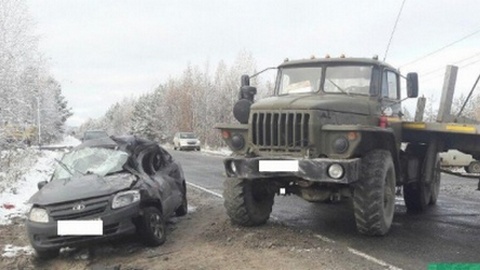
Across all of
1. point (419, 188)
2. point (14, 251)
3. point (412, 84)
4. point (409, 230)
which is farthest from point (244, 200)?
point (419, 188)

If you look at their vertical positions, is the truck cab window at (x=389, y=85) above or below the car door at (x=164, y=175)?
above

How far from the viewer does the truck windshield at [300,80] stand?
8.12 m

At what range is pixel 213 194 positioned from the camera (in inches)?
485

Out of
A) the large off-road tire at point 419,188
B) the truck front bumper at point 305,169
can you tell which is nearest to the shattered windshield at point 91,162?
the truck front bumper at point 305,169

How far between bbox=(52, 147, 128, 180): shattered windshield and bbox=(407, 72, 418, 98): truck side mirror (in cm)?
484

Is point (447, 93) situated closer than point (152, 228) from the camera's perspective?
No

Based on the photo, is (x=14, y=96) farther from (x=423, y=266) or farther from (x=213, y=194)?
(x=423, y=266)

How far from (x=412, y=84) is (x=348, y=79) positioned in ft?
4.15

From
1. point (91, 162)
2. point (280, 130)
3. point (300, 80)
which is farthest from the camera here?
point (300, 80)

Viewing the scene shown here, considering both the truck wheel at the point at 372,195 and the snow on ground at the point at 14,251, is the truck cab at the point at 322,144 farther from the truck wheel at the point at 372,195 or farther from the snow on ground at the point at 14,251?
the snow on ground at the point at 14,251

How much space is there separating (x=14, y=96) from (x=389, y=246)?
16.2 meters

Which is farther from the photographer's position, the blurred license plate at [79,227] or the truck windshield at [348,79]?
the truck windshield at [348,79]

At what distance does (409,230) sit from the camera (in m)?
7.92

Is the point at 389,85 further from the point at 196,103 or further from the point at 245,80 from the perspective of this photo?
the point at 196,103
